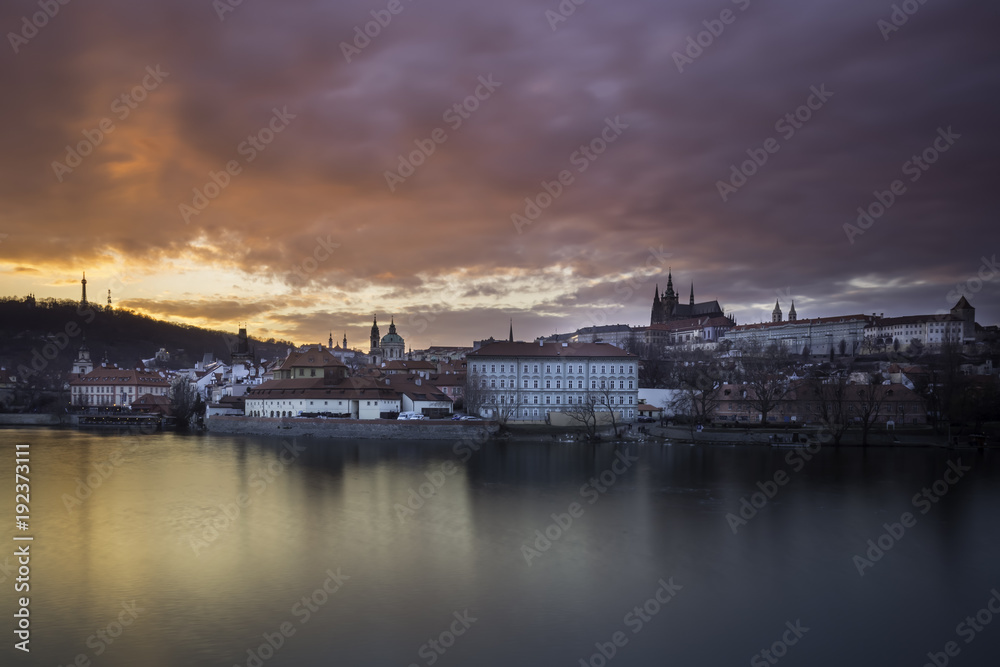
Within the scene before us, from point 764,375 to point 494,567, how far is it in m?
33.8

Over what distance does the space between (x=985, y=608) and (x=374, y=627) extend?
9898mm

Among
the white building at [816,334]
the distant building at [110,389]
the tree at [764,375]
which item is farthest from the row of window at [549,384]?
the white building at [816,334]

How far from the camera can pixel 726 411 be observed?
148 feet

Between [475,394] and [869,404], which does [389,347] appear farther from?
[869,404]

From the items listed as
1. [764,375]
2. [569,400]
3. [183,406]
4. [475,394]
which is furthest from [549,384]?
[183,406]

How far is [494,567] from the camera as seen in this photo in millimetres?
13922

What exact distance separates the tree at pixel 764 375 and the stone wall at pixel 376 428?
1525 cm

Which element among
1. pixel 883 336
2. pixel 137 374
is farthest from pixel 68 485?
pixel 883 336

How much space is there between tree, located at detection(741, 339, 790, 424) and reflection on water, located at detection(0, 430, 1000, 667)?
581 inches

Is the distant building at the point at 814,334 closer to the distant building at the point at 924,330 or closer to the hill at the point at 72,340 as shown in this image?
the distant building at the point at 924,330

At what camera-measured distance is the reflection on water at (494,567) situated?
33.5 feet

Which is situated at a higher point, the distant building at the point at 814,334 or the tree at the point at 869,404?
the distant building at the point at 814,334

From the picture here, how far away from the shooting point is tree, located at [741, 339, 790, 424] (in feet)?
134

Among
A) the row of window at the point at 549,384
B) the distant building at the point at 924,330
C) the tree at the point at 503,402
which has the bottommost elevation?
the tree at the point at 503,402
